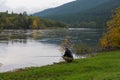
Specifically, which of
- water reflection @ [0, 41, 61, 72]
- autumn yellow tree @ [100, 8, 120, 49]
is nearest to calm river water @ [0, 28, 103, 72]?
water reflection @ [0, 41, 61, 72]

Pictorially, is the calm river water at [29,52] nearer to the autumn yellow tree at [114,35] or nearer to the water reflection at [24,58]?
the water reflection at [24,58]

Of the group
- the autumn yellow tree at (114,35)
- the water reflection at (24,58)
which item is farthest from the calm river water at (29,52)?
the autumn yellow tree at (114,35)

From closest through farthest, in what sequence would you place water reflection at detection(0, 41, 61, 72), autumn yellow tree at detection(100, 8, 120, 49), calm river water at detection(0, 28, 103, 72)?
water reflection at detection(0, 41, 61, 72) → calm river water at detection(0, 28, 103, 72) → autumn yellow tree at detection(100, 8, 120, 49)

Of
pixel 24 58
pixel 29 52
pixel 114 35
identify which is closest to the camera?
pixel 114 35

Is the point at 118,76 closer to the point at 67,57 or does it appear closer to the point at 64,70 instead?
the point at 64,70

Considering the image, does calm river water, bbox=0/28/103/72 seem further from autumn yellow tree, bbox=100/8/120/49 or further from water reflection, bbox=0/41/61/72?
autumn yellow tree, bbox=100/8/120/49

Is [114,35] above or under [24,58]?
above

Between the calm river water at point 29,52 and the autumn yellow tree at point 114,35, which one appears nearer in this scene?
the calm river water at point 29,52

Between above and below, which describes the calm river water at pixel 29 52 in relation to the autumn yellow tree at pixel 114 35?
below

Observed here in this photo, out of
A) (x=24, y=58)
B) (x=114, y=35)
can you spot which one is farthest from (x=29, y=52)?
(x=114, y=35)

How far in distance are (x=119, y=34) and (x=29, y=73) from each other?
3082 centimetres

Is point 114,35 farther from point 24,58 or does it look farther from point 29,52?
point 29,52

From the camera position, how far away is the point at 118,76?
22406 millimetres

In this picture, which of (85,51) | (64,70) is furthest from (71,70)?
(85,51)
